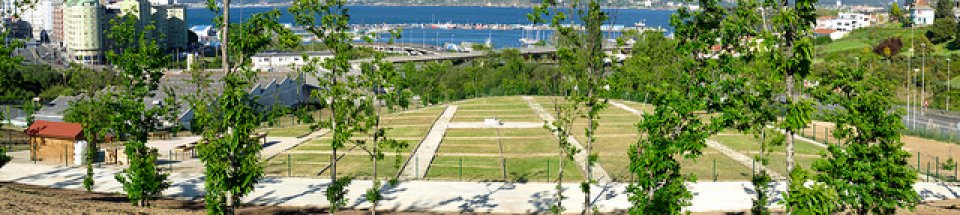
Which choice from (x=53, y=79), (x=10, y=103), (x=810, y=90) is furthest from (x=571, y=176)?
(x=53, y=79)

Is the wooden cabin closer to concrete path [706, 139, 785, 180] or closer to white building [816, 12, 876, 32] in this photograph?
concrete path [706, 139, 785, 180]

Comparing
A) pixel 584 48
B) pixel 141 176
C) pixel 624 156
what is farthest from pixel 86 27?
pixel 584 48

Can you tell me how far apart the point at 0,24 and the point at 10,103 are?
115ft

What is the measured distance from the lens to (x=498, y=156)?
3878 centimetres

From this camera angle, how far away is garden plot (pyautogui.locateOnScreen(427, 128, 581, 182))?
33.3 m

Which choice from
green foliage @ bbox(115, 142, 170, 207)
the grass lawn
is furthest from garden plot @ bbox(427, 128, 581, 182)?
green foliage @ bbox(115, 142, 170, 207)

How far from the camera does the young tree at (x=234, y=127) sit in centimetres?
1688

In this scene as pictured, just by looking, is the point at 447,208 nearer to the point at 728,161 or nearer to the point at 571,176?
the point at 571,176

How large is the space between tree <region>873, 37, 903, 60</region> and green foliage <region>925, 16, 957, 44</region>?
5601 mm

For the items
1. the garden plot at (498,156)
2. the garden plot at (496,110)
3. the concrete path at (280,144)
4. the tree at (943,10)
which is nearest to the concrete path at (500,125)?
the garden plot at (498,156)

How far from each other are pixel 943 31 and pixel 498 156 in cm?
7583

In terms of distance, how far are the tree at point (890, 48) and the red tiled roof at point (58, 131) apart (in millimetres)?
77220

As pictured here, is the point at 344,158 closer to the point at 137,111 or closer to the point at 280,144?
the point at 280,144

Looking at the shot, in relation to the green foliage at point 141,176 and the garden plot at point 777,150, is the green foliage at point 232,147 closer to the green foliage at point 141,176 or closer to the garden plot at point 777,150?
the green foliage at point 141,176
